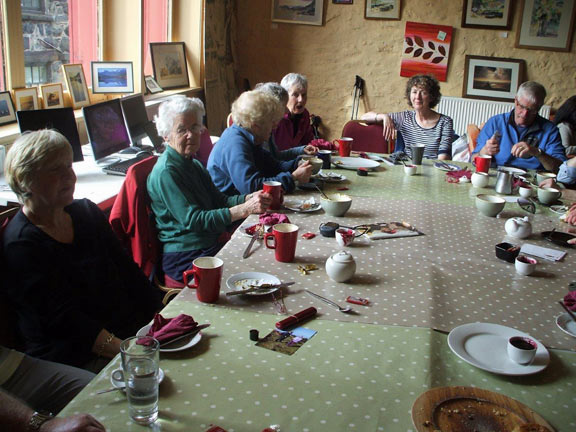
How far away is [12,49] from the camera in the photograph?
3.40 m

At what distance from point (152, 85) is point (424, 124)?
246cm

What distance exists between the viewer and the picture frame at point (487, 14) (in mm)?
5575

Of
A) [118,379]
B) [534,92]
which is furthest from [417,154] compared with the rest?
[118,379]

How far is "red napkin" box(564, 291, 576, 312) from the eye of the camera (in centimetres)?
159

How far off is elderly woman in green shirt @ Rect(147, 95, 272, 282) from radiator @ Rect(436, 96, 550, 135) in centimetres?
407

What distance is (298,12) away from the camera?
5.99 m

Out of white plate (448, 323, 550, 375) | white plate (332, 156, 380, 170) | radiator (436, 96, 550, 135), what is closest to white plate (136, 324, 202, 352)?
white plate (448, 323, 550, 375)

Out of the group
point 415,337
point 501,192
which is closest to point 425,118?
point 501,192

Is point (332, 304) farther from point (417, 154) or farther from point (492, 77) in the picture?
point (492, 77)

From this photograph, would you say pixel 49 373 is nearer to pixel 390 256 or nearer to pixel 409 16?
pixel 390 256

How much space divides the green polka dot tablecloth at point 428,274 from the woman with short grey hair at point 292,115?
1.37 meters

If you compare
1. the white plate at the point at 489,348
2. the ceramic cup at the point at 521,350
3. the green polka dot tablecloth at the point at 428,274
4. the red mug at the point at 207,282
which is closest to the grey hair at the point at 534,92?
the green polka dot tablecloth at the point at 428,274

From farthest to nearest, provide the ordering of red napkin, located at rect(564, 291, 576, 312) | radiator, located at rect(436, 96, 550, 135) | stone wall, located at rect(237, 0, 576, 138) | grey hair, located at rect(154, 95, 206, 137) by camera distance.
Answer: radiator, located at rect(436, 96, 550, 135), stone wall, located at rect(237, 0, 576, 138), grey hair, located at rect(154, 95, 206, 137), red napkin, located at rect(564, 291, 576, 312)

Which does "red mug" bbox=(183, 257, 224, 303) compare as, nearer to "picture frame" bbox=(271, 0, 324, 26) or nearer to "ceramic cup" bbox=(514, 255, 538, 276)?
"ceramic cup" bbox=(514, 255, 538, 276)
